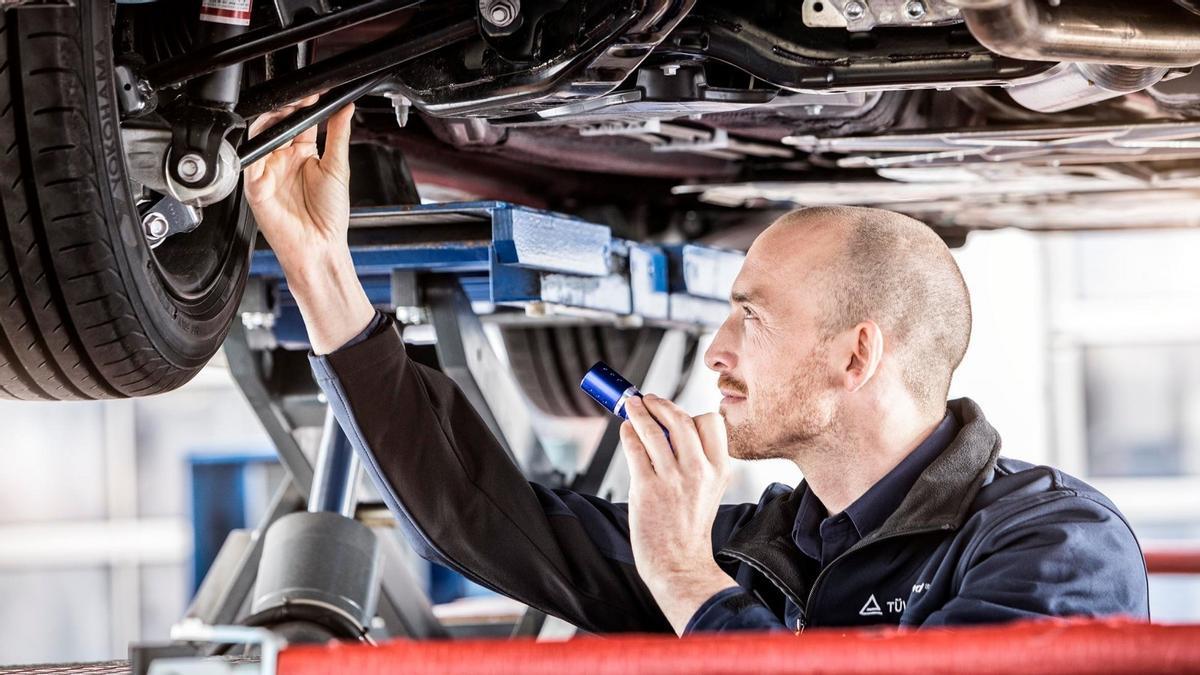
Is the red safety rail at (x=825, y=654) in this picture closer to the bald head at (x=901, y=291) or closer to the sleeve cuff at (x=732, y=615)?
the sleeve cuff at (x=732, y=615)

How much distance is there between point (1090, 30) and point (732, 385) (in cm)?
66

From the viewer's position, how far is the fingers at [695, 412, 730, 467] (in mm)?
1688

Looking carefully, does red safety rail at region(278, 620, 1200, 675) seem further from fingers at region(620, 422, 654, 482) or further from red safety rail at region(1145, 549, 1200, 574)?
red safety rail at region(1145, 549, 1200, 574)

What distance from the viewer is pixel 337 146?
1841mm

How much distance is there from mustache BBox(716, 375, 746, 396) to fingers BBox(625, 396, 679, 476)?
25 centimetres

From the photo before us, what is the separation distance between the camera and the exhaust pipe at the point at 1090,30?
1429mm

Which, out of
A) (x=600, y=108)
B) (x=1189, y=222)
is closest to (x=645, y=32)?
(x=600, y=108)

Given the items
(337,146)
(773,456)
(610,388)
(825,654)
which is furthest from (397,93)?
(825,654)

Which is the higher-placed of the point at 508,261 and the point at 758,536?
the point at 508,261

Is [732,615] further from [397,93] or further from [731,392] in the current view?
[397,93]

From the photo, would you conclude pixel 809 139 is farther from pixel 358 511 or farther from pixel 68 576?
pixel 68 576

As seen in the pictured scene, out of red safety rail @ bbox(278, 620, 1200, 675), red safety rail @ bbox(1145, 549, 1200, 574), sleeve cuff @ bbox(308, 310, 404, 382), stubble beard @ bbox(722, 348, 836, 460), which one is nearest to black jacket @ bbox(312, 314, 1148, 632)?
sleeve cuff @ bbox(308, 310, 404, 382)

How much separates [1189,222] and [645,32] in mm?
2773

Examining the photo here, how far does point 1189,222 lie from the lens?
3.94 metres
